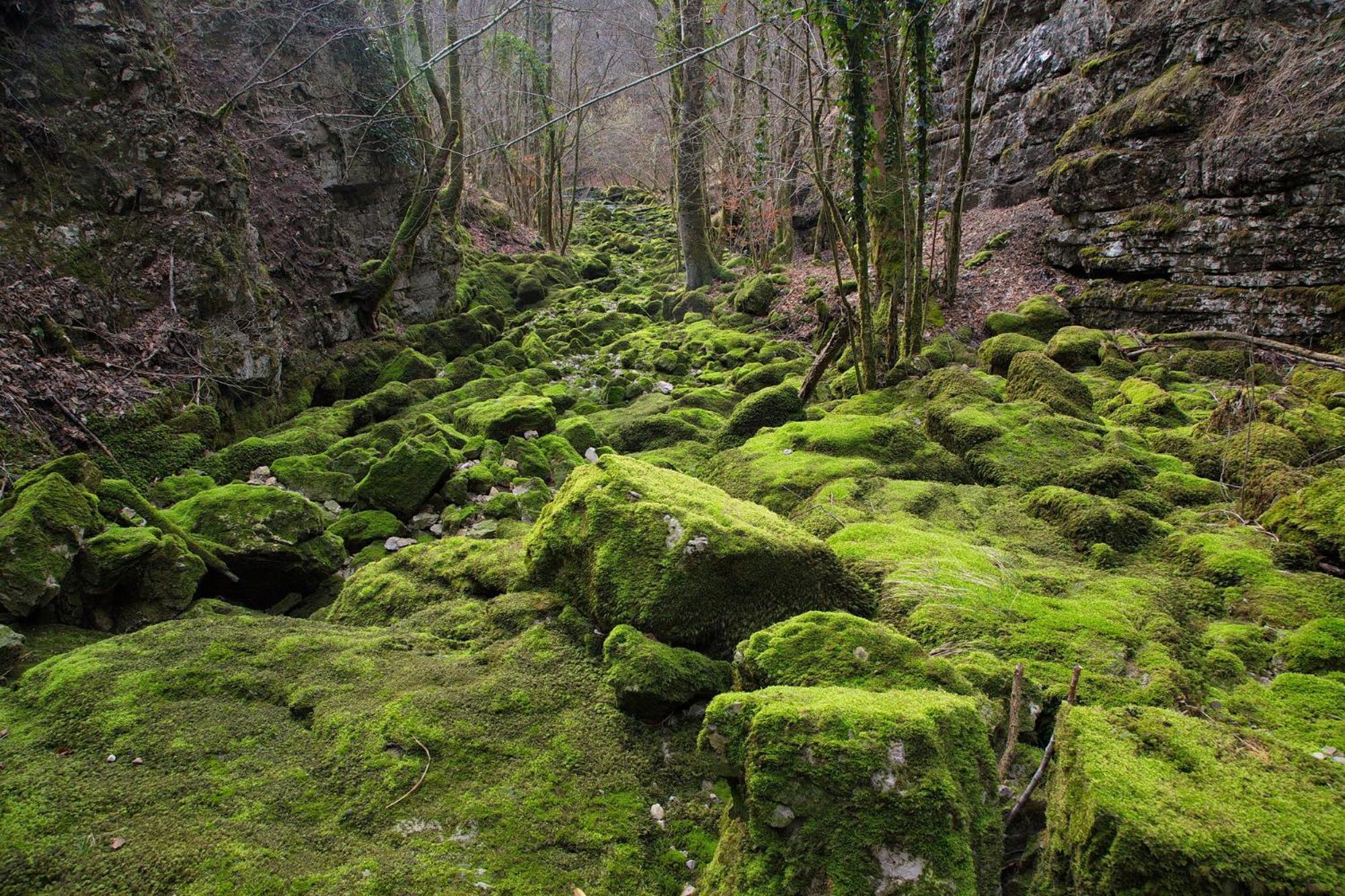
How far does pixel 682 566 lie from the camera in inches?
133

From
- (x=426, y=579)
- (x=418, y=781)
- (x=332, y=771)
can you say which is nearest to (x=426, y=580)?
(x=426, y=579)

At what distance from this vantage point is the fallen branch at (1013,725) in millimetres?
2457

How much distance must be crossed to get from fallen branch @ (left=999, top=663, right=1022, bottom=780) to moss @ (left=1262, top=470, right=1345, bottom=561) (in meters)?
2.70

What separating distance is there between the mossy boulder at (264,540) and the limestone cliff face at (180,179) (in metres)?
3.94

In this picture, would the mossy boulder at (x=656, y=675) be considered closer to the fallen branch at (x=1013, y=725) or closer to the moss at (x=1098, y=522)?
the fallen branch at (x=1013, y=725)

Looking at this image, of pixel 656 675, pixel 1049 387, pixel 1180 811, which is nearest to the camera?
pixel 1180 811

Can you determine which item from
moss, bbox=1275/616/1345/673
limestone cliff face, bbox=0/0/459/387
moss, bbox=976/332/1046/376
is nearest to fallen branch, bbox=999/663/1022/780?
moss, bbox=1275/616/1345/673

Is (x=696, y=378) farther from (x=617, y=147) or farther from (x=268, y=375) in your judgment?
(x=617, y=147)

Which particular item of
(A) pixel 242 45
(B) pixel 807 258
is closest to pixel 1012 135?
(B) pixel 807 258

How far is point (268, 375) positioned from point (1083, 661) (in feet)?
33.0

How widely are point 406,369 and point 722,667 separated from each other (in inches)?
393

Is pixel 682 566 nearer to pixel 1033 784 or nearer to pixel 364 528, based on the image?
pixel 1033 784

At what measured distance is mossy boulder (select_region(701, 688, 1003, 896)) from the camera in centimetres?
194

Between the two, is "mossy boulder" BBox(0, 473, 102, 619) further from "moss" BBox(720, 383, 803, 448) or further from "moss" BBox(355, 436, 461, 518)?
"moss" BBox(720, 383, 803, 448)
